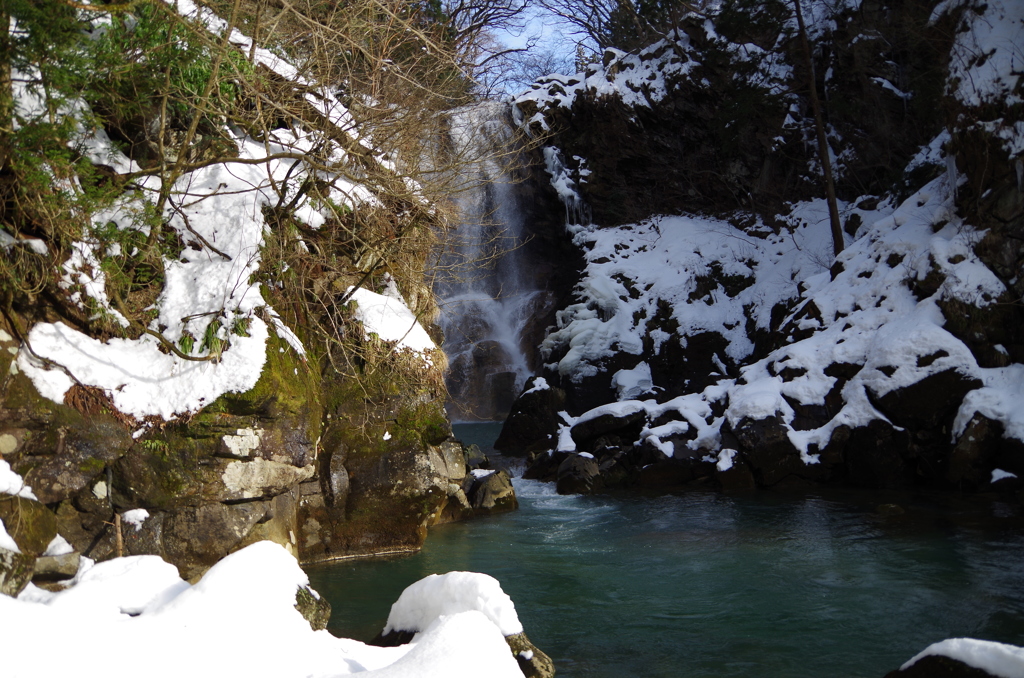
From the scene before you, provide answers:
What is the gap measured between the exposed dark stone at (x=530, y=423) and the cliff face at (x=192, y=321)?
20.2 ft

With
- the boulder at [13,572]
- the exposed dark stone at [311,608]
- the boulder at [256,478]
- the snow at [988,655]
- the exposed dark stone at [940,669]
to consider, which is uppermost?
the boulder at [256,478]

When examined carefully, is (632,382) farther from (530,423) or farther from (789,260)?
(789,260)

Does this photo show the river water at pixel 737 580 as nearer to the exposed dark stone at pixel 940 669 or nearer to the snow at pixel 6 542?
the exposed dark stone at pixel 940 669

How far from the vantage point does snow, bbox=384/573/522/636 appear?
4.47 m

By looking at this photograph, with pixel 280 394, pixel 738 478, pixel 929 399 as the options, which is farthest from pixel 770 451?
pixel 280 394

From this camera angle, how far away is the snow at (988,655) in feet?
10.4

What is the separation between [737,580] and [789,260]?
12.8 m

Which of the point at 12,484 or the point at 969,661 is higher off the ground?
the point at 12,484

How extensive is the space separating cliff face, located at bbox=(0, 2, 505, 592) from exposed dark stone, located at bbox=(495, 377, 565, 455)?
242 inches

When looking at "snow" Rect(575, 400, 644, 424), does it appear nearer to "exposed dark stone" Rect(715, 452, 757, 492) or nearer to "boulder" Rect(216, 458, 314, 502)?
"exposed dark stone" Rect(715, 452, 757, 492)

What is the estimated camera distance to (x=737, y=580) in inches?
263

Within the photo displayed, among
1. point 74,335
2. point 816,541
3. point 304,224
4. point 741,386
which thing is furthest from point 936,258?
point 74,335

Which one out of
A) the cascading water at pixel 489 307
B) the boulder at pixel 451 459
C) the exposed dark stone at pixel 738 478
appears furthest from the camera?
the cascading water at pixel 489 307

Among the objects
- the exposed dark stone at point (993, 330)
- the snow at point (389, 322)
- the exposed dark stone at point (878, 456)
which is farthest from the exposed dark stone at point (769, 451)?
the snow at point (389, 322)
